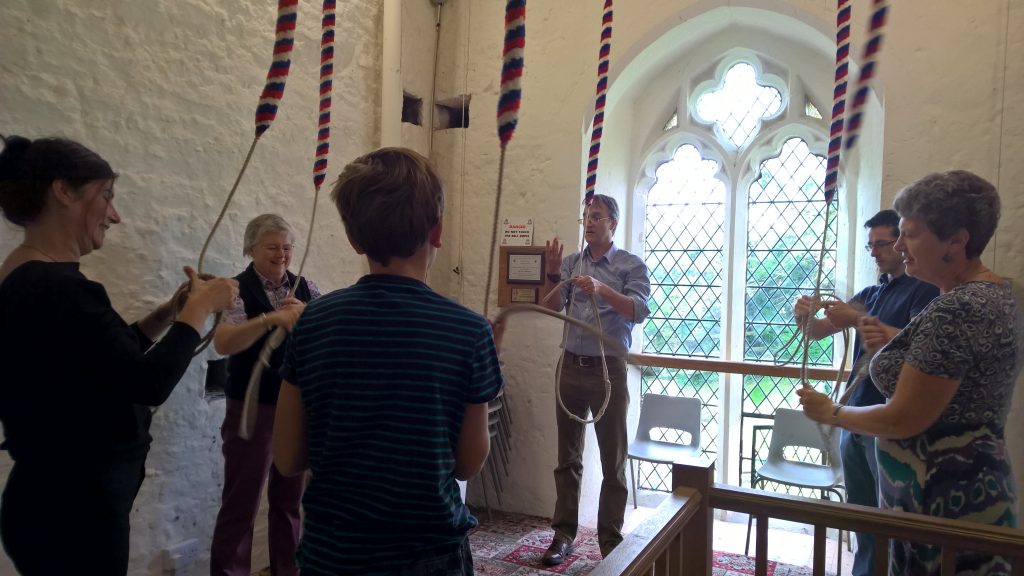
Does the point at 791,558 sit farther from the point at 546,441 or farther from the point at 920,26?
the point at 920,26

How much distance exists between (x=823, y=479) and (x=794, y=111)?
197cm

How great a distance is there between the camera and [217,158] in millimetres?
2541

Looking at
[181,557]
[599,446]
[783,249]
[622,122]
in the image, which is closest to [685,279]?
[783,249]

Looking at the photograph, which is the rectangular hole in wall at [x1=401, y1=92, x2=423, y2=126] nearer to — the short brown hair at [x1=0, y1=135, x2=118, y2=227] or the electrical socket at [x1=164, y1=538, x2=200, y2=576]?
the electrical socket at [x1=164, y1=538, x2=200, y2=576]

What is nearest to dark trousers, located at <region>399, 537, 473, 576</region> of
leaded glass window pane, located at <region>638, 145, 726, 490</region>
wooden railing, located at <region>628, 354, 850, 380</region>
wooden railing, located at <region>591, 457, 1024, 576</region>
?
wooden railing, located at <region>591, 457, 1024, 576</region>

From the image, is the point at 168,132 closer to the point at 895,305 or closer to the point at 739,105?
the point at 895,305

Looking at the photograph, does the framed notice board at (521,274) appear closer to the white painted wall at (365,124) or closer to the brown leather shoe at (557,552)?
the white painted wall at (365,124)

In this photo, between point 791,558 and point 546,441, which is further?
point 546,441

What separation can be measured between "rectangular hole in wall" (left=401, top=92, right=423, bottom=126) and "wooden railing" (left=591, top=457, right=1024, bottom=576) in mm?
2837

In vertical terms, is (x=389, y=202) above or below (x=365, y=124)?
below

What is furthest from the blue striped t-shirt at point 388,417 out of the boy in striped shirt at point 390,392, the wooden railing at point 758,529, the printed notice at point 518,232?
the printed notice at point 518,232

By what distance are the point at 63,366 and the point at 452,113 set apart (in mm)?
3031

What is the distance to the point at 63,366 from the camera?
1186 mm

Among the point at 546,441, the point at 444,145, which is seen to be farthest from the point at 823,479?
the point at 444,145
